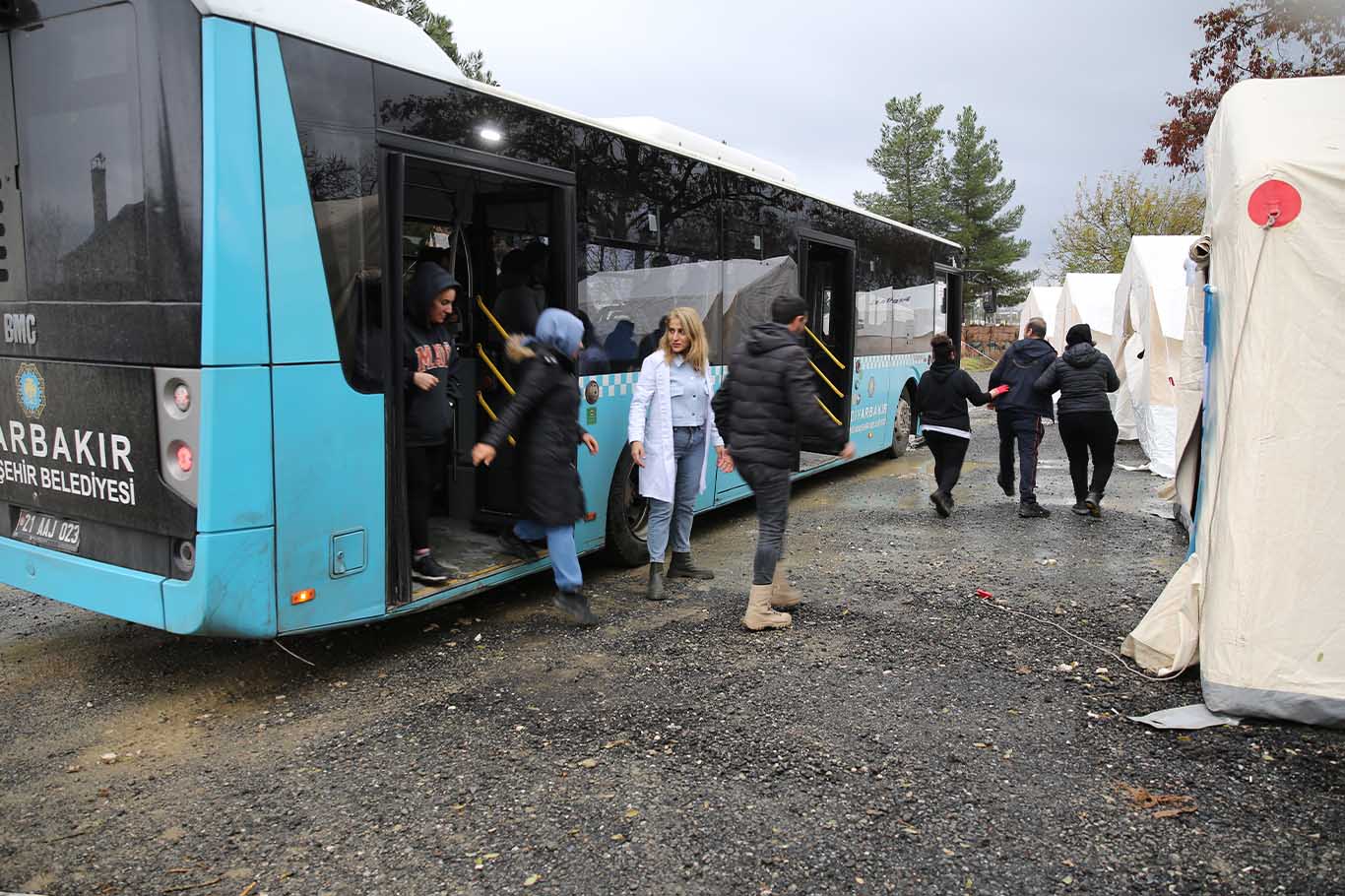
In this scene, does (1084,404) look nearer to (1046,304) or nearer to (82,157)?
(82,157)

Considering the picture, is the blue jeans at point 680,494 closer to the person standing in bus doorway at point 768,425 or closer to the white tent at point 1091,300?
the person standing in bus doorway at point 768,425

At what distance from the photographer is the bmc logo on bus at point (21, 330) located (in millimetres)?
4449

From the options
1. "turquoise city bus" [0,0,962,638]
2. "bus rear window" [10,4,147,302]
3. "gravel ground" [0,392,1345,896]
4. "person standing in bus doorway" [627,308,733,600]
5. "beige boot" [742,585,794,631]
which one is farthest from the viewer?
"person standing in bus doorway" [627,308,733,600]

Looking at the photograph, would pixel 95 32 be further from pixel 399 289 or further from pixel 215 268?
pixel 399 289

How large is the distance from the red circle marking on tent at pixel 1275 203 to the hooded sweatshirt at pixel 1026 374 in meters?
4.65

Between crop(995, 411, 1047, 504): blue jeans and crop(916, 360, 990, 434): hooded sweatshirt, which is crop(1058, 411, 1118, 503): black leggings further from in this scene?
crop(916, 360, 990, 434): hooded sweatshirt

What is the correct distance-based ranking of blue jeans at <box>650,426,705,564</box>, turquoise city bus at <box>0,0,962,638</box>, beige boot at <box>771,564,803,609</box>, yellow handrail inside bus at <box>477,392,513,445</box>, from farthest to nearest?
yellow handrail inside bus at <box>477,392,513,445</box> < blue jeans at <box>650,426,705,564</box> < beige boot at <box>771,564,803,609</box> < turquoise city bus at <box>0,0,962,638</box>

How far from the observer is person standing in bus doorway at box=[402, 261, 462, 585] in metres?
5.11

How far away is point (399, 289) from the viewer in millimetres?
4574

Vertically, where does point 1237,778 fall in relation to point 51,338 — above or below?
below

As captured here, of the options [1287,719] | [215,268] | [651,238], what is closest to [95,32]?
[215,268]

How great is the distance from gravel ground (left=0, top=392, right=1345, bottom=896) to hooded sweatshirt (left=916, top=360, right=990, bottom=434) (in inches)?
123

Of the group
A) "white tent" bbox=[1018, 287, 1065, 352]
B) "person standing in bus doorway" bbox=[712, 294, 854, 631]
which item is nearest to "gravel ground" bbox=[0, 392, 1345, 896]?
"person standing in bus doorway" bbox=[712, 294, 854, 631]

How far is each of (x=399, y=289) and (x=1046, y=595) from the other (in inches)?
172
